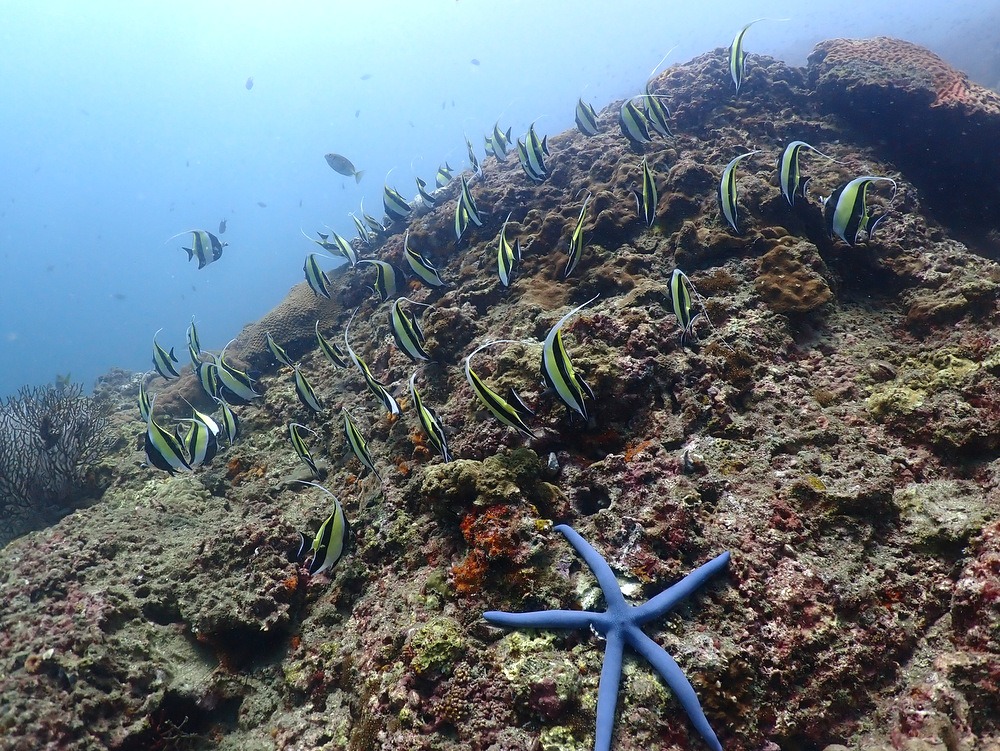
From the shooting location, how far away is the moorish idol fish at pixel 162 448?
3.53 metres

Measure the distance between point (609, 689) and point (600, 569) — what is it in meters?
0.54

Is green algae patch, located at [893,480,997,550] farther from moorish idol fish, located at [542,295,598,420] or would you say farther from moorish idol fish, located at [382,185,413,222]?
moorish idol fish, located at [382,185,413,222]

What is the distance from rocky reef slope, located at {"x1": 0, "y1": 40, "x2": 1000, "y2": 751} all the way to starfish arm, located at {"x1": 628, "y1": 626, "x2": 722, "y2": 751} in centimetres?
13

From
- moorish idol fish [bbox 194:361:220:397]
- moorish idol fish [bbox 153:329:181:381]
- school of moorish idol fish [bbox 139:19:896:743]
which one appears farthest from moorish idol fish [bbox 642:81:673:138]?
moorish idol fish [bbox 153:329:181:381]

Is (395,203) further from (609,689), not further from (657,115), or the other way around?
(609,689)

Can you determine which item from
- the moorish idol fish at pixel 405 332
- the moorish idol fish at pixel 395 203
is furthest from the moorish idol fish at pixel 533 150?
the moorish idol fish at pixel 405 332

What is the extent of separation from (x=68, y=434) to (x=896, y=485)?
31.9 feet

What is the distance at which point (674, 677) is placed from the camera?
1.88 metres

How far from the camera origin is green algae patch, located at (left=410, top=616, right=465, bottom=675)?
7.44ft

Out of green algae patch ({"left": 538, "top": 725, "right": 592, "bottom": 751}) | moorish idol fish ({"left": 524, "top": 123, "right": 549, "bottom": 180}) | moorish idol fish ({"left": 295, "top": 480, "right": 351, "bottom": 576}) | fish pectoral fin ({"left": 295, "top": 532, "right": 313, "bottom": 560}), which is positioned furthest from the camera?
moorish idol fish ({"left": 524, "top": 123, "right": 549, "bottom": 180})

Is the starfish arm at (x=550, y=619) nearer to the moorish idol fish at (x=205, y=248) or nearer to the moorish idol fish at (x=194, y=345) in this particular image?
the moorish idol fish at (x=194, y=345)

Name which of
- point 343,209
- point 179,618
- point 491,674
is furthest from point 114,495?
point 343,209

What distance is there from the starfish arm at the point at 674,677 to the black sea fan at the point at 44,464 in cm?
756

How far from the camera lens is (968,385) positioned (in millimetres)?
2750
